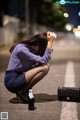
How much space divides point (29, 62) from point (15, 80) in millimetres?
417

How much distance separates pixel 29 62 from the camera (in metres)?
7.78

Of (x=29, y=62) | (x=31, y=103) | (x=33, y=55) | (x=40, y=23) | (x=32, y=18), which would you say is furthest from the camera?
(x=40, y=23)

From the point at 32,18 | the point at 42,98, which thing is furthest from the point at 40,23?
the point at 42,98

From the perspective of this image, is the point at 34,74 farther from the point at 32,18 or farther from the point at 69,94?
the point at 32,18

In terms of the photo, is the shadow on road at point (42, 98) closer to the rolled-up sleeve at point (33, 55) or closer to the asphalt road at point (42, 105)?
the asphalt road at point (42, 105)

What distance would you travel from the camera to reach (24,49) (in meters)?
7.56

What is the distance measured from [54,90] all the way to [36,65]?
1.80m

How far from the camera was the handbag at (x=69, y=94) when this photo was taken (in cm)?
799

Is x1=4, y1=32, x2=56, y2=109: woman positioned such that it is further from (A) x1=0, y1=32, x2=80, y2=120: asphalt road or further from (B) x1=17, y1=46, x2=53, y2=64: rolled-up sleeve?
(A) x1=0, y1=32, x2=80, y2=120: asphalt road

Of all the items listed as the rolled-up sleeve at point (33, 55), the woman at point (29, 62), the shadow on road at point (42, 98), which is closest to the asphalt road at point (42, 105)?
the shadow on road at point (42, 98)

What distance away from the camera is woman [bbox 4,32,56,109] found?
24.8 ft

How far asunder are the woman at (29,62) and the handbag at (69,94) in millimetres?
605

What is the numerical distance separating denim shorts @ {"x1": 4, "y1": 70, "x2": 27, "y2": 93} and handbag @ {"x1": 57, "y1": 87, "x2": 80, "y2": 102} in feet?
2.64

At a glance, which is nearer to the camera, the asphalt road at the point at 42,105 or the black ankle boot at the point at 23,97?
the asphalt road at the point at 42,105
